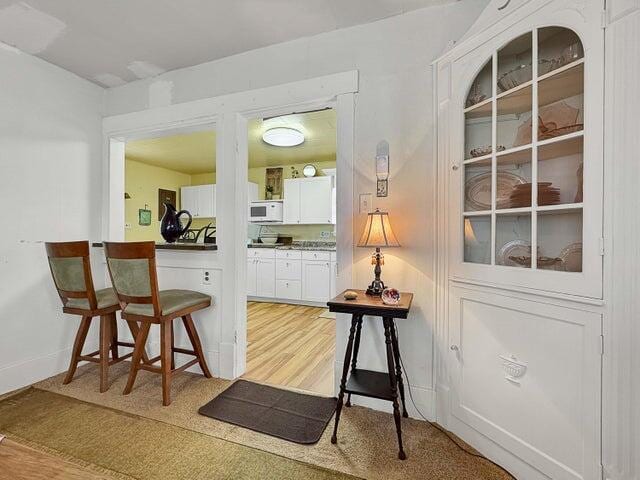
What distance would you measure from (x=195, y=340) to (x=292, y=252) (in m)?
2.72

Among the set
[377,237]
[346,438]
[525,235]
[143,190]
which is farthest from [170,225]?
[143,190]

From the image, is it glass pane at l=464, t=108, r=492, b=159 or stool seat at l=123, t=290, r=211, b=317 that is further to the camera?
stool seat at l=123, t=290, r=211, b=317

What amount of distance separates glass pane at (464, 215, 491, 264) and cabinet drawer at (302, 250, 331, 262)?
3071 millimetres

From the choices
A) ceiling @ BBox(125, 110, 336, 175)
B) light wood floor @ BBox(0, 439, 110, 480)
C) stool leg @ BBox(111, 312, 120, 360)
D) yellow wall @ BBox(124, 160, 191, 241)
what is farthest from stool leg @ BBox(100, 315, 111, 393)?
yellow wall @ BBox(124, 160, 191, 241)

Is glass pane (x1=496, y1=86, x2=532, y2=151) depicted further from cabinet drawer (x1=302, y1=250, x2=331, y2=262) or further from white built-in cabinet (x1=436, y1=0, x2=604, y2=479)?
cabinet drawer (x1=302, y1=250, x2=331, y2=262)

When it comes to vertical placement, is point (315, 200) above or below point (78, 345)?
above

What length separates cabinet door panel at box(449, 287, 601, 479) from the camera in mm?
1226

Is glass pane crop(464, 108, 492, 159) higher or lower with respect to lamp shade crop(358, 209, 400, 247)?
higher

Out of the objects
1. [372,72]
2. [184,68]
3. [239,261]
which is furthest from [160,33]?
[239,261]

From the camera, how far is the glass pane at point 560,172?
1309 millimetres

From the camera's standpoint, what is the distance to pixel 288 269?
195 inches

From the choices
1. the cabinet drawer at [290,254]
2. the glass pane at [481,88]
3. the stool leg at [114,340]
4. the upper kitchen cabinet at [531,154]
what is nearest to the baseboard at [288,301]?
the cabinet drawer at [290,254]

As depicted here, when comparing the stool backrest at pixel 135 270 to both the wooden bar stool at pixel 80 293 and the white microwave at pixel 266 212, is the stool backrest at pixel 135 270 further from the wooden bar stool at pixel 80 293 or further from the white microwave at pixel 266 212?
the white microwave at pixel 266 212

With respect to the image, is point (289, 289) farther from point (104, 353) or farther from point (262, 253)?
point (104, 353)
